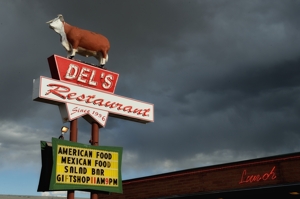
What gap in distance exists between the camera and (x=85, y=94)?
63.6 ft

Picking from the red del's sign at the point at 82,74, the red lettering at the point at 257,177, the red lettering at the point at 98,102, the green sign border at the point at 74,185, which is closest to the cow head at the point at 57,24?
the red del's sign at the point at 82,74

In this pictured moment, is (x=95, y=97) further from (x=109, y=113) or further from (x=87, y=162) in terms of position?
(x=87, y=162)

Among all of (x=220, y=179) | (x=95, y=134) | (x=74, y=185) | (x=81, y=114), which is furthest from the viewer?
(x=220, y=179)

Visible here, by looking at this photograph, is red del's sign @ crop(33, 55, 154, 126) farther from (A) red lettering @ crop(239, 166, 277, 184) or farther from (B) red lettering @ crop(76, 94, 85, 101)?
(A) red lettering @ crop(239, 166, 277, 184)

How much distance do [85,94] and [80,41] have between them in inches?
104

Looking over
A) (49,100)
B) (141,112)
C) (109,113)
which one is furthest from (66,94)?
(141,112)

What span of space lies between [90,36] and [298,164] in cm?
1144

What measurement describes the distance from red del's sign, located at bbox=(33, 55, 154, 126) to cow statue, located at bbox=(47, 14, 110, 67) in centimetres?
96

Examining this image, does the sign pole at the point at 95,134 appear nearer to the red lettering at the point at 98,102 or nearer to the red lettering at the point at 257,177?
the red lettering at the point at 98,102

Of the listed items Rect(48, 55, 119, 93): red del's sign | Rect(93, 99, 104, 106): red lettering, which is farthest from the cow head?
Rect(93, 99, 104, 106): red lettering

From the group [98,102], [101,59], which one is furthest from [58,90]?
[101,59]

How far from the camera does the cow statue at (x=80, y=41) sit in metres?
19.9

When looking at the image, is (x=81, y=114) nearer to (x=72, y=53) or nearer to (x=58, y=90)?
(x=58, y=90)

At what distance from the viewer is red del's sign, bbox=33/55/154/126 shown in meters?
18.1
